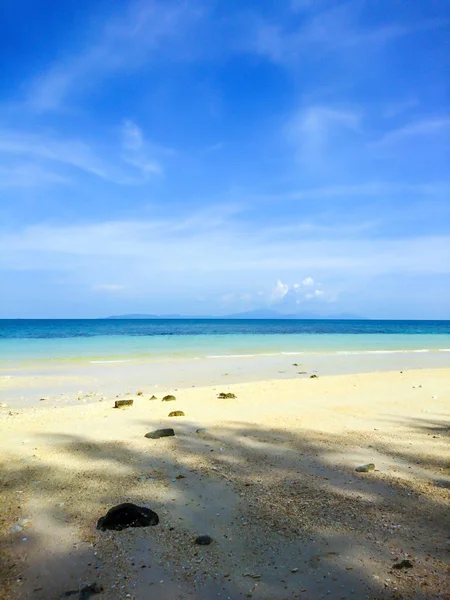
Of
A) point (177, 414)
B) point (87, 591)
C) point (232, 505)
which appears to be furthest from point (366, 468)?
point (177, 414)

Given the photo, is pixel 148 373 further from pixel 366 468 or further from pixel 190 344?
pixel 190 344

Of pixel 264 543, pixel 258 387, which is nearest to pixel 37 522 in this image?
pixel 264 543

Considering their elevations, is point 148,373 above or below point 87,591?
below

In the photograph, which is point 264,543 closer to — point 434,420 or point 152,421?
point 152,421

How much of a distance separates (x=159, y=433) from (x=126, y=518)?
2.82 meters

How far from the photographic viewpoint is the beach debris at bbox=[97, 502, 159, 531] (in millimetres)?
3844

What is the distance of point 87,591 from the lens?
3.00m

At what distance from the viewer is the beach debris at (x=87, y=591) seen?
9.72ft

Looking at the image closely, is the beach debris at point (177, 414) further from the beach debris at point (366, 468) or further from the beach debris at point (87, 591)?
the beach debris at point (87, 591)

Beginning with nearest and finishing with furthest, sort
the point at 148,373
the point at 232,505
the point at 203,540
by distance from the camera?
the point at 203,540 < the point at 232,505 < the point at 148,373

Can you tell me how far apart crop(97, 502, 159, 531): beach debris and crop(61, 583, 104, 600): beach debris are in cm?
75

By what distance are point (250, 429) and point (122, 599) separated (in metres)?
4.46

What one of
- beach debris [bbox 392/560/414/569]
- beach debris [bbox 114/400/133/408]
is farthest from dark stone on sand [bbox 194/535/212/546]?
beach debris [bbox 114/400/133/408]

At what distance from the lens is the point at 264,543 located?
3627 millimetres
